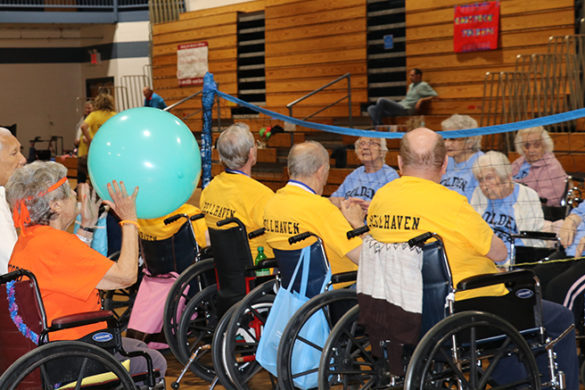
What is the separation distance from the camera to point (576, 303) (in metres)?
2.94

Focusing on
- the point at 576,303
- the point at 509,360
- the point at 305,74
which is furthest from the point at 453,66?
the point at 509,360

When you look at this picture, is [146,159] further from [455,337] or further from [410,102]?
[410,102]

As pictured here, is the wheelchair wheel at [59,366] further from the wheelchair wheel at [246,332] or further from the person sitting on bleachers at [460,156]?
the person sitting on bleachers at [460,156]

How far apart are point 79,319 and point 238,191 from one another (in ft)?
4.02

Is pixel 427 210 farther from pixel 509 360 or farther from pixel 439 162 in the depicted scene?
pixel 509 360

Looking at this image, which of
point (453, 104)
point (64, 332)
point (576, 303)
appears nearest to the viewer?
point (64, 332)

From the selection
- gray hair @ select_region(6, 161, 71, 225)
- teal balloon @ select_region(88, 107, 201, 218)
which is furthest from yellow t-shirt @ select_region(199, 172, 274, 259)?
gray hair @ select_region(6, 161, 71, 225)

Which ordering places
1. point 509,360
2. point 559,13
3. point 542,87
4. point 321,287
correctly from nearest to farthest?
point 509,360
point 321,287
point 542,87
point 559,13

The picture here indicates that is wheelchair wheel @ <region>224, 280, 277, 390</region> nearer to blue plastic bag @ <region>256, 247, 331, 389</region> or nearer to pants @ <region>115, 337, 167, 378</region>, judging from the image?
blue plastic bag @ <region>256, 247, 331, 389</region>

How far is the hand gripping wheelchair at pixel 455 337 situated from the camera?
2.12 metres

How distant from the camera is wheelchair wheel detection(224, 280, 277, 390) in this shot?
9.15 ft

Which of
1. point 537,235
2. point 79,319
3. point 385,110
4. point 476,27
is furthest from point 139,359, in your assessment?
point 476,27

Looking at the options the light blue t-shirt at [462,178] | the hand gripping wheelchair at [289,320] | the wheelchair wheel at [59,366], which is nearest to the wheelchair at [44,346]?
the wheelchair wheel at [59,366]

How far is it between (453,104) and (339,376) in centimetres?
586
